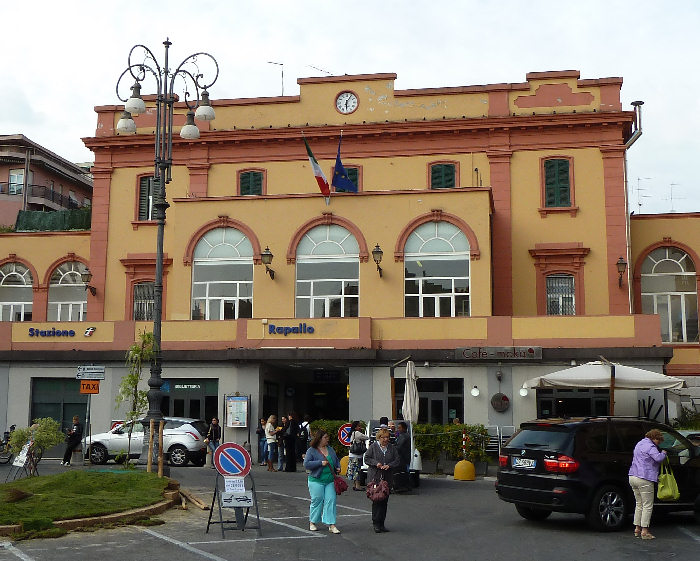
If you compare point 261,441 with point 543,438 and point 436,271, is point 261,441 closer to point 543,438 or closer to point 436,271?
point 436,271

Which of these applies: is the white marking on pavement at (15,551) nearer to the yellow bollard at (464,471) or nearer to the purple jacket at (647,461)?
the purple jacket at (647,461)

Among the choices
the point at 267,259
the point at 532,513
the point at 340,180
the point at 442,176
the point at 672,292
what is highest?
the point at 442,176

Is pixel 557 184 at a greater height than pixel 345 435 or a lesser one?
greater

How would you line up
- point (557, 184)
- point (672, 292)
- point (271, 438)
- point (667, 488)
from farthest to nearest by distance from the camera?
point (672, 292), point (557, 184), point (271, 438), point (667, 488)

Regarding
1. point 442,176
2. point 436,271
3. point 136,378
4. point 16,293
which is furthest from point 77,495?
point 16,293

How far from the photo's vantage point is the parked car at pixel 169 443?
88.1 ft

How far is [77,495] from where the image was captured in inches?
598

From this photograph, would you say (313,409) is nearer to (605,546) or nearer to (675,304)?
(675,304)

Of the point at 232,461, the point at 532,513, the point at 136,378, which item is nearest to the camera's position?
the point at 232,461

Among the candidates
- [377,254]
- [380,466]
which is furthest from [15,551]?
[377,254]

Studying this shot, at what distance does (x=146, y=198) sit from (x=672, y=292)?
66.7ft

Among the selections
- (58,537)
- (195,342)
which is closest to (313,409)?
(195,342)

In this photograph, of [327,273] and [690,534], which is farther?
[327,273]

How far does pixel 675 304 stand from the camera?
3409 centimetres
